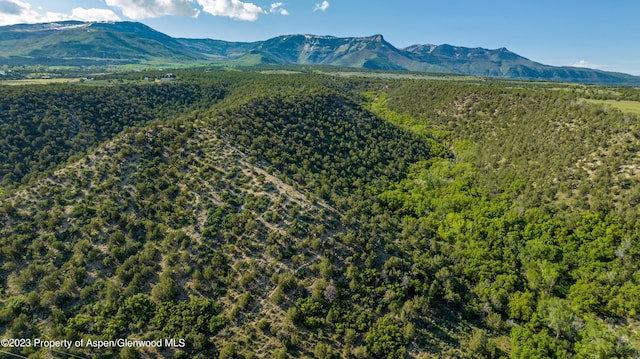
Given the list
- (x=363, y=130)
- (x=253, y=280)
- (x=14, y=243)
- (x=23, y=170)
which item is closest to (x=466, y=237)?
(x=253, y=280)

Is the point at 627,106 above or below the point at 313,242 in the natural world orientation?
above

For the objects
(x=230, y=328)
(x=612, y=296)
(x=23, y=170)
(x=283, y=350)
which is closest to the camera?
(x=283, y=350)

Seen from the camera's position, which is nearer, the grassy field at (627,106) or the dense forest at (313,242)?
the dense forest at (313,242)

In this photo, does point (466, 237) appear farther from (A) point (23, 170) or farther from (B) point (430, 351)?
(A) point (23, 170)

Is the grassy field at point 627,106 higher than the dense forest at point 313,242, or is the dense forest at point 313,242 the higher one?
the grassy field at point 627,106

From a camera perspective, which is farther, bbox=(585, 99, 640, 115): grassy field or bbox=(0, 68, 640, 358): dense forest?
bbox=(585, 99, 640, 115): grassy field

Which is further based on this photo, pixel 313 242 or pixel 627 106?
pixel 627 106

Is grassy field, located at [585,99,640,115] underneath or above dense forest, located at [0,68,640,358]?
above

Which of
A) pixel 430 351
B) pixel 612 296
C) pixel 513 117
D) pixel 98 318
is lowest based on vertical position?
pixel 430 351
